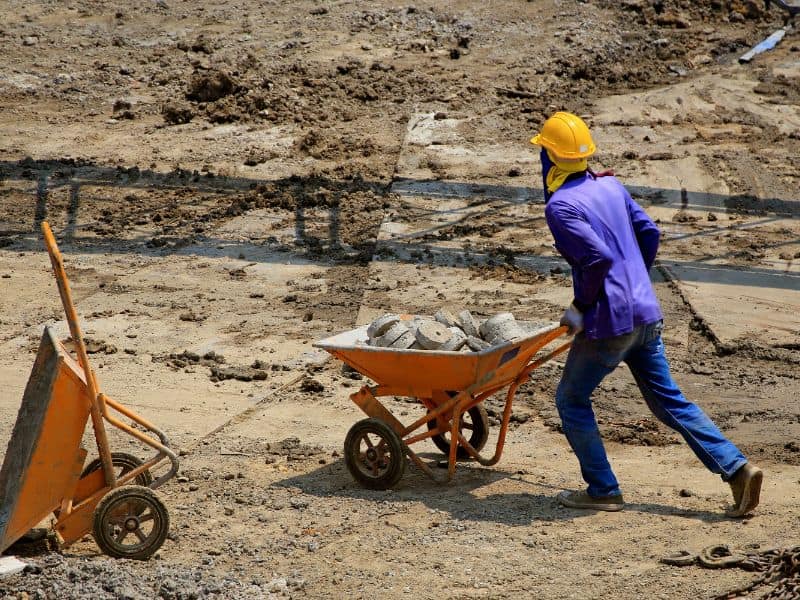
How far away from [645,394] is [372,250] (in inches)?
202

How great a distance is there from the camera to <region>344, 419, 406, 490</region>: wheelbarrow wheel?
18.9ft

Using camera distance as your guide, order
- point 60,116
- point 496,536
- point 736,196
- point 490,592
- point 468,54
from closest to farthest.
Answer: point 490,592
point 496,536
point 736,196
point 60,116
point 468,54

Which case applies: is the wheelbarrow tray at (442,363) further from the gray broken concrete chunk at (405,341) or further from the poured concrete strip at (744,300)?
the poured concrete strip at (744,300)

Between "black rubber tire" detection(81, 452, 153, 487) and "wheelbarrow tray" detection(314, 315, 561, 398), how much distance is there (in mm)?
1038

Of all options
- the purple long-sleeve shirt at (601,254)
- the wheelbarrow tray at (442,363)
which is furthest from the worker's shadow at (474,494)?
the purple long-sleeve shirt at (601,254)

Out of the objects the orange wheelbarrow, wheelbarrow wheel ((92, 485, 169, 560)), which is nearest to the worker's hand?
the orange wheelbarrow

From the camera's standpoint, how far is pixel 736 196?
1134cm

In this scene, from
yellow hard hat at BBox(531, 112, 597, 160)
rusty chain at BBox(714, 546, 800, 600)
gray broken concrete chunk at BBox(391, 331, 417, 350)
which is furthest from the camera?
gray broken concrete chunk at BBox(391, 331, 417, 350)

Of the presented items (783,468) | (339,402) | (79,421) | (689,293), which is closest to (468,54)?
(689,293)

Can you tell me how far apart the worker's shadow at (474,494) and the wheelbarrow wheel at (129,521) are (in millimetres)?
1010

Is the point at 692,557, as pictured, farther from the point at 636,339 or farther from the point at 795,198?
the point at 795,198

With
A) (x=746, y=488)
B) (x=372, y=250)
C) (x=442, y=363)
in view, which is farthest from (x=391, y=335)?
(x=372, y=250)

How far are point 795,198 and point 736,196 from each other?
0.59 m

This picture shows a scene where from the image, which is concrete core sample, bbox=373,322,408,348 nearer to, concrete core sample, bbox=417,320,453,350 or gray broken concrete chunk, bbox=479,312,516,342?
concrete core sample, bbox=417,320,453,350
